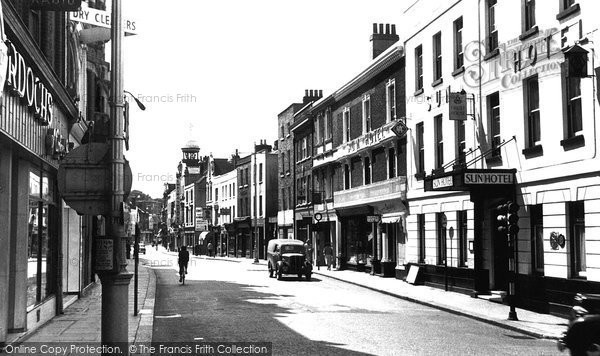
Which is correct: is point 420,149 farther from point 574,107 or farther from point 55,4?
point 55,4

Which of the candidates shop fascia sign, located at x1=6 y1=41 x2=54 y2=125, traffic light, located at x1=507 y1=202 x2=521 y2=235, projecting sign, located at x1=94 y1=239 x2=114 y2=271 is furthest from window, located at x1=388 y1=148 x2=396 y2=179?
projecting sign, located at x1=94 y1=239 x2=114 y2=271

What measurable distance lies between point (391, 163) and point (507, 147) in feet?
40.4

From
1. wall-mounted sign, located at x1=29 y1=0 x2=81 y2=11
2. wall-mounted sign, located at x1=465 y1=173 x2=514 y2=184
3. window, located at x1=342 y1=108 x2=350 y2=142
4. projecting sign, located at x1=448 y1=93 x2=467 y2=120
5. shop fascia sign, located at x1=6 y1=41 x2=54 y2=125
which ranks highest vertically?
window, located at x1=342 y1=108 x2=350 y2=142

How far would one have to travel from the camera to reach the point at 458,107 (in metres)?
23.2

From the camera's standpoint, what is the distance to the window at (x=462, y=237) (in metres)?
24.8

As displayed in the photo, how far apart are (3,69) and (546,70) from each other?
14.3 meters

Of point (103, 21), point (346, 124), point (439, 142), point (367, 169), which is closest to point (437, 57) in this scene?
point (439, 142)

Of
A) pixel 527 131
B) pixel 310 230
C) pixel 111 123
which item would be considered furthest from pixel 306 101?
pixel 111 123

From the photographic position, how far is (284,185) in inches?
2253

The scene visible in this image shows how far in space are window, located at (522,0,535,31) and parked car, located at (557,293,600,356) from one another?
11.8 meters

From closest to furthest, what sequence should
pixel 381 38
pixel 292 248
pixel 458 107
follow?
pixel 458 107, pixel 292 248, pixel 381 38

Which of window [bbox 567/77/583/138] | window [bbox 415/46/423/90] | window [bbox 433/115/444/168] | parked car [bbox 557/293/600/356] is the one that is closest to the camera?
parked car [bbox 557/293/600/356]

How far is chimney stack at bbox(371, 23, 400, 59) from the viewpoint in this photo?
128 feet

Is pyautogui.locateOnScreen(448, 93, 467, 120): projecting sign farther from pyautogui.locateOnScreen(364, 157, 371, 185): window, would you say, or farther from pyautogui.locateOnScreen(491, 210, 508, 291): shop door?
pyautogui.locateOnScreen(364, 157, 371, 185): window
